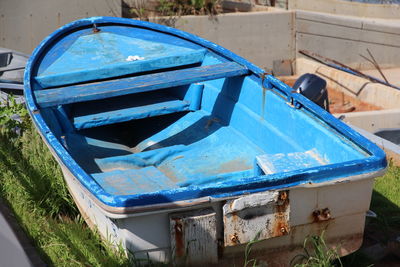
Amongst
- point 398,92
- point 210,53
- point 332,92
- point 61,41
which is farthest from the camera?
point 332,92

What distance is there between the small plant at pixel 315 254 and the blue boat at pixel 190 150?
0.15 feet

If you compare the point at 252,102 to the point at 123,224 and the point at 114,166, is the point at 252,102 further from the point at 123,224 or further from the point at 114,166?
the point at 123,224

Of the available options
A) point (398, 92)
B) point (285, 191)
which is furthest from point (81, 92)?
point (398, 92)

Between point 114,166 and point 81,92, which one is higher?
point 81,92

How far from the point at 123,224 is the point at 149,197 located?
0.88ft

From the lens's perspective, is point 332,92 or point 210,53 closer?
point 210,53

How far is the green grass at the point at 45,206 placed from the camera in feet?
12.4

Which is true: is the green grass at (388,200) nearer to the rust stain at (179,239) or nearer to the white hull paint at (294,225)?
the white hull paint at (294,225)

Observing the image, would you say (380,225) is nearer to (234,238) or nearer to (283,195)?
(283,195)

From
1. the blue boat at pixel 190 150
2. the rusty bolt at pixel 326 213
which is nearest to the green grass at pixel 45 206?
the blue boat at pixel 190 150

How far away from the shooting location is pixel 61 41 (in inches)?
255

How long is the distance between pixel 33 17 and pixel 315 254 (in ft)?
22.6

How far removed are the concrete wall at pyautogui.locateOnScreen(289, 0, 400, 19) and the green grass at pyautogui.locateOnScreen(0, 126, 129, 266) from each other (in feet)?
29.9

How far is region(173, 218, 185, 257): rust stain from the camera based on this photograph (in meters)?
3.26
